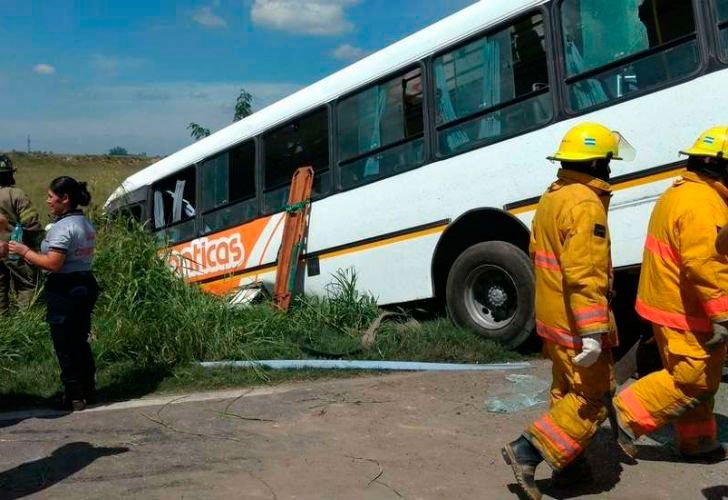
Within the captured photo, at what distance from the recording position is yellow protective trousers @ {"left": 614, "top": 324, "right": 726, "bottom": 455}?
386 cm

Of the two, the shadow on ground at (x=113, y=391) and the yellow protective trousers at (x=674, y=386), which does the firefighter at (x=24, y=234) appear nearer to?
the shadow on ground at (x=113, y=391)

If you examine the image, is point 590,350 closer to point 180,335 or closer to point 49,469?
point 49,469

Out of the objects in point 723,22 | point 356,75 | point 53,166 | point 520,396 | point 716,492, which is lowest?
point 716,492

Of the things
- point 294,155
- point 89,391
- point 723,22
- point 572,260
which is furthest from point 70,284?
point 723,22

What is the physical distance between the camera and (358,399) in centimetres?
550

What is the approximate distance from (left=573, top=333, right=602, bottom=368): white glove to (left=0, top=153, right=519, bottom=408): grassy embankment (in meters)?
3.04

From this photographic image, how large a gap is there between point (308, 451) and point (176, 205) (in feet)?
22.8

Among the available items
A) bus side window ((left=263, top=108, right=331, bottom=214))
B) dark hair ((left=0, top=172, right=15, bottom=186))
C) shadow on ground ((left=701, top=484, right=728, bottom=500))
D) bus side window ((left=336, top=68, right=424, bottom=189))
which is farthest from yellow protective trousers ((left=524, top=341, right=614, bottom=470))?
dark hair ((left=0, top=172, right=15, bottom=186))

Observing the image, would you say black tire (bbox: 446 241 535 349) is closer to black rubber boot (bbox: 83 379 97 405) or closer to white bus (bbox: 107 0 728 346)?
white bus (bbox: 107 0 728 346)

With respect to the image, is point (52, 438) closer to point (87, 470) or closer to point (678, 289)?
point (87, 470)

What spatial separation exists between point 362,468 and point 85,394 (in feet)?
8.25

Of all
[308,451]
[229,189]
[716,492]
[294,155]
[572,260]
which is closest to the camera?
[572,260]

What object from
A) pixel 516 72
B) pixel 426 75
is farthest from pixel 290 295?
pixel 516 72

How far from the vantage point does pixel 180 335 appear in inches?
270
